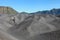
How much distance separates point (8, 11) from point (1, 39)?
2469cm

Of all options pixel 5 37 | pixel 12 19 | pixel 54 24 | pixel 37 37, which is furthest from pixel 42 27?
pixel 12 19

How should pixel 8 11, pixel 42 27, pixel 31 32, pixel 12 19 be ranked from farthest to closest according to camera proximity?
pixel 8 11 → pixel 12 19 → pixel 42 27 → pixel 31 32

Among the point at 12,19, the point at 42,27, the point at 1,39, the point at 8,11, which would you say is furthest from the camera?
the point at 8,11

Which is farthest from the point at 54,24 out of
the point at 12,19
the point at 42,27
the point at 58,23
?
the point at 12,19

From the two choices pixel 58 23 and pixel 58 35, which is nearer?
pixel 58 35

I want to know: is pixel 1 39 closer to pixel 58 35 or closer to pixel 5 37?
pixel 5 37

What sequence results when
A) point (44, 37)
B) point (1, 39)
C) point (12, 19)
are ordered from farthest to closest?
point (12, 19) → point (44, 37) → point (1, 39)

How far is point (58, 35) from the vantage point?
4.78m

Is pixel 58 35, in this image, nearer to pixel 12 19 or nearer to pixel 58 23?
pixel 58 23

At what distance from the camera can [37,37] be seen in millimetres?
4828

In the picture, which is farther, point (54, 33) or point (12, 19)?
point (12, 19)

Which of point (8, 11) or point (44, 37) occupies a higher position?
point (44, 37)

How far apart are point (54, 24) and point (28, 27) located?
122 cm

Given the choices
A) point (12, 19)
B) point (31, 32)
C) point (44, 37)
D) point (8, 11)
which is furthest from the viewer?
point (8, 11)
